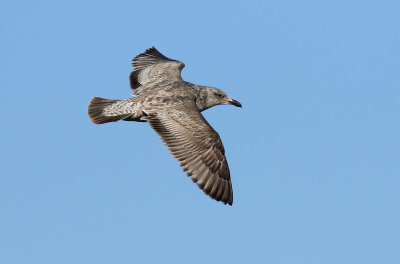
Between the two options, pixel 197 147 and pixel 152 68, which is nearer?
pixel 197 147

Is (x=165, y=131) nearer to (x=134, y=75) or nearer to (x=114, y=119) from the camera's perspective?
(x=114, y=119)

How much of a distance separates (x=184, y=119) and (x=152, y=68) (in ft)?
21.0

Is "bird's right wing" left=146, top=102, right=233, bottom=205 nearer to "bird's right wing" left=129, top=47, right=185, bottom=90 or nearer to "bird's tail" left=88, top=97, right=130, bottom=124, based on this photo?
"bird's tail" left=88, top=97, right=130, bottom=124

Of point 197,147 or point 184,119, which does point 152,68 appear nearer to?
point 184,119

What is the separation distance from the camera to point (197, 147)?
64.6 ft

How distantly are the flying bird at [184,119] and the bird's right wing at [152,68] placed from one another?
3.02 ft

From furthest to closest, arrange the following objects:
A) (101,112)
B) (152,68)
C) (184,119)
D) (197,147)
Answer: (152,68), (101,112), (184,119), (197,147)

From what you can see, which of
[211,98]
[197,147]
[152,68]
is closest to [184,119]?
[197,147]

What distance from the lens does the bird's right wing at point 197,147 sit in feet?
62.6

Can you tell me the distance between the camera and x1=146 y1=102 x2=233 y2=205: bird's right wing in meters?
19.1

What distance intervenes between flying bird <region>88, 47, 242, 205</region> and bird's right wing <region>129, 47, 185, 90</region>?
0.92m

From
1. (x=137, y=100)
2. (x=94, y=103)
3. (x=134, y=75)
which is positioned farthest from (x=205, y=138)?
(x=134, y=75)

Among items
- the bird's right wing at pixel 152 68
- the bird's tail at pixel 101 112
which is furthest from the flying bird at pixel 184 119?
the bird's right wing at pixel 152 68

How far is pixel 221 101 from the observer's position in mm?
23797
